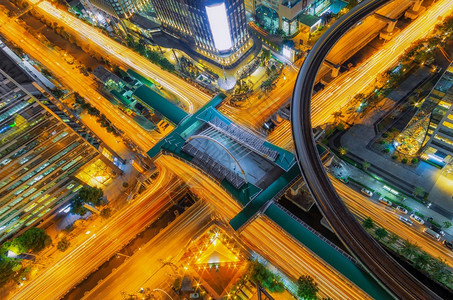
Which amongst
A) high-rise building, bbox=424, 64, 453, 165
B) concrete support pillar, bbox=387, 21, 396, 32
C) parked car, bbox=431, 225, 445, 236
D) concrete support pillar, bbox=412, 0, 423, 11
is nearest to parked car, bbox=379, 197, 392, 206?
parked car, bbox=431, 225, 445, 236

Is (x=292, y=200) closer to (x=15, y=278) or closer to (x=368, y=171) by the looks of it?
(x=368, y=171)

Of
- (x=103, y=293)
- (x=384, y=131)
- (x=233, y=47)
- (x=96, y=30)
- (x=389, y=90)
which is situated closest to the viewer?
(x=103, y=293)

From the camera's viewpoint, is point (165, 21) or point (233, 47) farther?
point (165, 21)

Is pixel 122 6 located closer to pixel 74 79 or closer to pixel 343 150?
pixel 74 79

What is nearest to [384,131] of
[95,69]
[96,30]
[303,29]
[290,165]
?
[290,165]

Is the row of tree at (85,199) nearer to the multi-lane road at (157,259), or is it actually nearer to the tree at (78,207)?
the tree at (78,207)

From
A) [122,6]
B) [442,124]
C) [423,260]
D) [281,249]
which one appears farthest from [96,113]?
[423,260]
